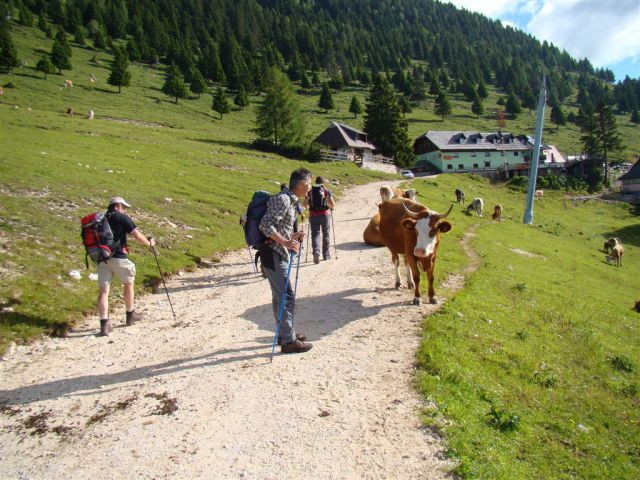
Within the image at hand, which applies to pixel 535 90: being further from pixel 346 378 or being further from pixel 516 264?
pixel 346 378

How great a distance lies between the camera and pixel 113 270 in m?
8.84

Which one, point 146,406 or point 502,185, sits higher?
point 502,185

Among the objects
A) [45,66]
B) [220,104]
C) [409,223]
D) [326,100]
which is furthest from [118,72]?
[409,223]

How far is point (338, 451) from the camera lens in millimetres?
4766

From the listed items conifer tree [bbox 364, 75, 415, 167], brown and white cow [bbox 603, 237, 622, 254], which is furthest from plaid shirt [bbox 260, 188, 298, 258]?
conifer tree [bbox 364, 75, 415, 167]

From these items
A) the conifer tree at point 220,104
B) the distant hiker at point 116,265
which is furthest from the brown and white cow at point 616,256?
the conifer tree at point 220,104

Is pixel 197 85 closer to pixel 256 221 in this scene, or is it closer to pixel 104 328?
pixel 104 328

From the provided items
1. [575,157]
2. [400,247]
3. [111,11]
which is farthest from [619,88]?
[400,247]

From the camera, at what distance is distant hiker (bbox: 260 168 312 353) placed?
21.7ft

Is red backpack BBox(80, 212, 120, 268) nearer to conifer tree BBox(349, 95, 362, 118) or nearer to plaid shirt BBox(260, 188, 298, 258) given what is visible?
plaid shirt BBox(260, 188, 298, 258)

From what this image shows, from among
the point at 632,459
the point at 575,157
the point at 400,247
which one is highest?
the point at 575,157

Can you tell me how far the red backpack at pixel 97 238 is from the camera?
8.38m

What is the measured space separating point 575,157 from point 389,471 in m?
118

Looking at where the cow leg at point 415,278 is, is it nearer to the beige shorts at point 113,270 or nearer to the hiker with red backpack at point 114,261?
the hiker with red backpack at point 114,261
